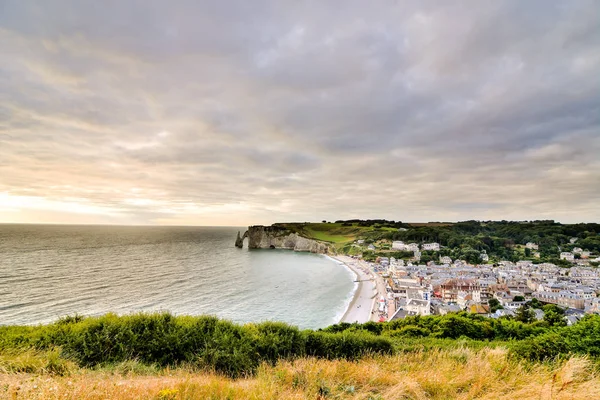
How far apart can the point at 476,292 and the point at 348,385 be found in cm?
5155

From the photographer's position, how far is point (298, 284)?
164 ft

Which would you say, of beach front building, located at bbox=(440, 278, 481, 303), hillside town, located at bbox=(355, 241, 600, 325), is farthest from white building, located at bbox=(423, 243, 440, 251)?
beach front building, located at bbox=(440, 278, 481, 303)

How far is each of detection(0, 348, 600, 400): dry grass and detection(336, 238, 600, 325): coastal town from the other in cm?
2577

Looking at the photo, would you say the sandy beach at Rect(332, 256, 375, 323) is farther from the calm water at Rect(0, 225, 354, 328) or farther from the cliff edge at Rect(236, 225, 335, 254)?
the cliff edge at Rect(236, 225, 335, 254)

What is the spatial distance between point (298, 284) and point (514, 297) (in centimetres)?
3619

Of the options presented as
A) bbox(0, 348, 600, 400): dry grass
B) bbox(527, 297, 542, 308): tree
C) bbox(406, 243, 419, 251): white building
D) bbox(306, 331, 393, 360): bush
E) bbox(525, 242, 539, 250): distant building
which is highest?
bbox(0, 348, 600, 400): dry grass

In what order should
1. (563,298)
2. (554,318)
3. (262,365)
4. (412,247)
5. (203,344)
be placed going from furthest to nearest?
1. (412,247)
2. (563,298)
3. (554,318)
4. (203,344)
5. (262,365)

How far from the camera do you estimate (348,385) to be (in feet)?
17.3

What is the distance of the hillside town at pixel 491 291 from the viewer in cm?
3722

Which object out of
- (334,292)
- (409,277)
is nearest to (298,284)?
(334,292)

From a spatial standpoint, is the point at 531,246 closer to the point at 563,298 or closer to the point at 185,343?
the point at 563,298

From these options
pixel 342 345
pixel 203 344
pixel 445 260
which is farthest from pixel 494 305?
pixel 445 260

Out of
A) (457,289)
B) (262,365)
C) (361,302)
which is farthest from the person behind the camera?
(457,289)

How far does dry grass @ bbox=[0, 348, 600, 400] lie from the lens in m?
3.99
